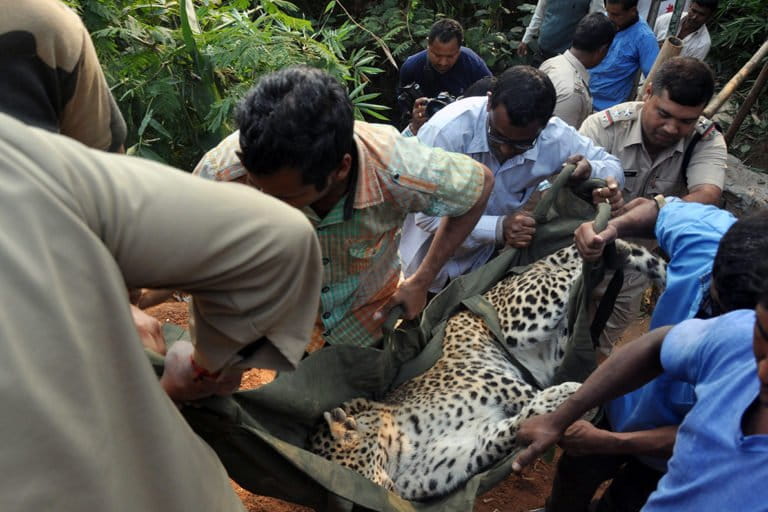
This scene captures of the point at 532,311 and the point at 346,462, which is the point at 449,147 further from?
the point at 346,462

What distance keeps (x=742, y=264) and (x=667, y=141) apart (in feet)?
7.51

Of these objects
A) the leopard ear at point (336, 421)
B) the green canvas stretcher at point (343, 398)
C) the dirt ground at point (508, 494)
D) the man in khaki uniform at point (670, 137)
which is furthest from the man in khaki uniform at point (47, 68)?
the man in khaki uniform at point (670, 137)

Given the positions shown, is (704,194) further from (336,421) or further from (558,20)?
(558,20)

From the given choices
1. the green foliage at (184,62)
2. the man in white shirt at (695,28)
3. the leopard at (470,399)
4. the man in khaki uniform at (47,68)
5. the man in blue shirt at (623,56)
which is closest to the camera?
the man in khaki uniform at (47,68)

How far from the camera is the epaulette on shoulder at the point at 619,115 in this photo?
4.31 m

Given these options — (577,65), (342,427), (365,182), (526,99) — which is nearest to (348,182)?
(365,182)

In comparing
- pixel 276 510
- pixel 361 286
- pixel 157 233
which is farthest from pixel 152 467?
pixel 276 510

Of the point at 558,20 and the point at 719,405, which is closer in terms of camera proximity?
the point at 719,405

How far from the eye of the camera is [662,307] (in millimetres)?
2717

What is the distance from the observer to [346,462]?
2.99 metres

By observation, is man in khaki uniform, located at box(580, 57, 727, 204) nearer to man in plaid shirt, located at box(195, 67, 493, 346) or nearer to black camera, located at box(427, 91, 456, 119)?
black camera, located at box(427, 91, 456, 119)

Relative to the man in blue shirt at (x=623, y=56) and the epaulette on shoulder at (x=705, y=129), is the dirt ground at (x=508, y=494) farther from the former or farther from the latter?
the man in blue shirt at (x=623, y=56)

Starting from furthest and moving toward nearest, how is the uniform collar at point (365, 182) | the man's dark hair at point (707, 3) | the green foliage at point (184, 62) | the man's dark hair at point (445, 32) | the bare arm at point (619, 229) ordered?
the man's dark hair at point (707, 3) → the man's dark hair at point (445, 32) → the green foliage at point (184, 62) → the bare arm at point (619, 229) → the uniform collar at point (365, 182)

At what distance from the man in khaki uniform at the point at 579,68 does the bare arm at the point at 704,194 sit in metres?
1.60
